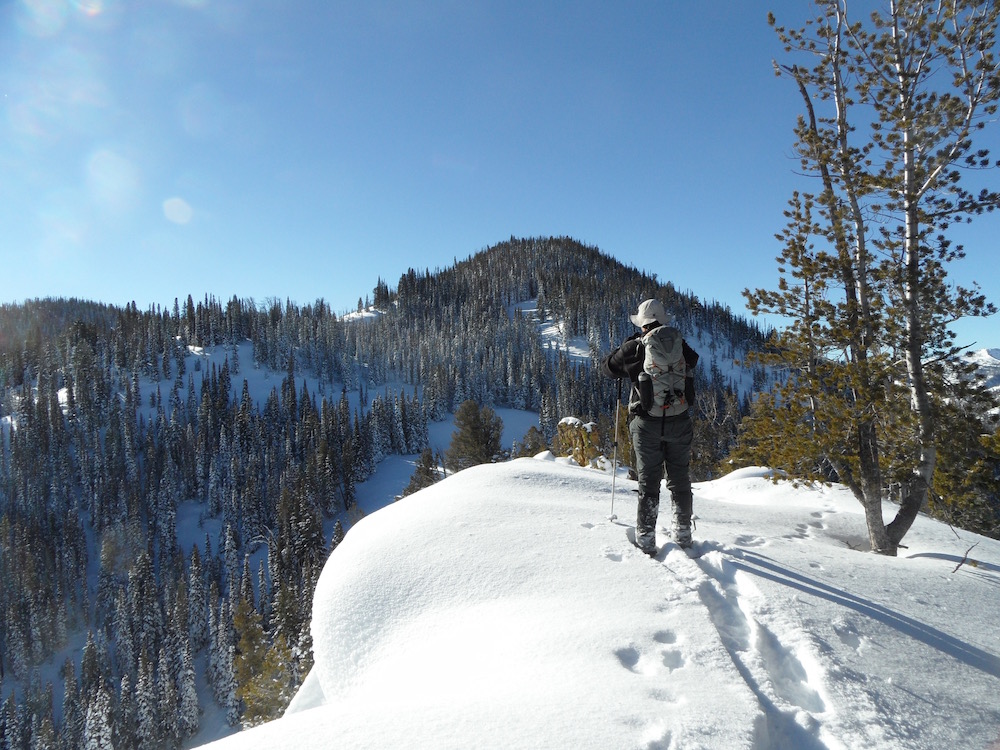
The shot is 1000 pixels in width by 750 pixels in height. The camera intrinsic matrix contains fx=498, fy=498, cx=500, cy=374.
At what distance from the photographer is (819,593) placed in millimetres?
4016

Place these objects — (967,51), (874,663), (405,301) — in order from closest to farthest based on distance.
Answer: (874,663) < (967,51) < (405,301)

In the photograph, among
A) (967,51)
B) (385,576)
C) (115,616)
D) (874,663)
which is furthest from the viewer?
(115,616)

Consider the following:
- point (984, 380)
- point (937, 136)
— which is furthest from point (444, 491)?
point (937, 136)

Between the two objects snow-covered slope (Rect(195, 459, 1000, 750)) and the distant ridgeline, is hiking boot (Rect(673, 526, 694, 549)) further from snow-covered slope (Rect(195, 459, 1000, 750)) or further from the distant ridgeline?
the distant ridgeline

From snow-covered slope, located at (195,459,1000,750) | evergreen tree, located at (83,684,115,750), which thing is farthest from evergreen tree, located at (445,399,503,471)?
evergreen tree, located at (83,684,115,750)

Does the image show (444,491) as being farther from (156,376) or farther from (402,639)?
(156,376)

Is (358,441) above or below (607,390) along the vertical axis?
below

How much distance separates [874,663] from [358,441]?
88.7 meters

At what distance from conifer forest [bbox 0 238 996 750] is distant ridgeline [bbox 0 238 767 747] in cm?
34

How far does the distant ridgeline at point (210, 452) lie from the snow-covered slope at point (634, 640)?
43.9 feet

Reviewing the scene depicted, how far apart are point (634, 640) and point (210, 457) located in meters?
102

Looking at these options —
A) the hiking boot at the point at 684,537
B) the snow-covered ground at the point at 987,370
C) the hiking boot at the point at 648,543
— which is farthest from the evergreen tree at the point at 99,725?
the snow-covered ground at the point at 987,370

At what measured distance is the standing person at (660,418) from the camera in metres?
5.00

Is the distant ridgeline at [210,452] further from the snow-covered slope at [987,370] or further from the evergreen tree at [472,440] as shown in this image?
the evergreen tree at [472,440]
